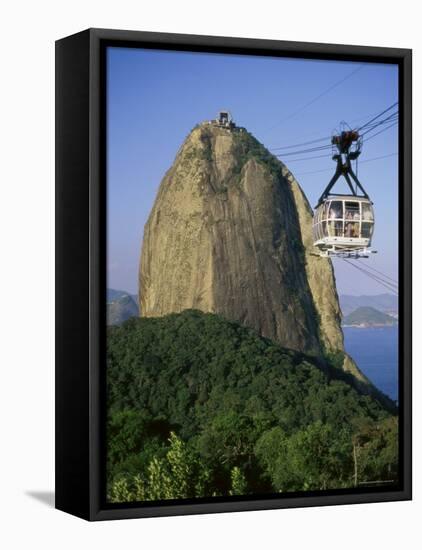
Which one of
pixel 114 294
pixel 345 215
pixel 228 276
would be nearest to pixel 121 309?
pixel 114 294

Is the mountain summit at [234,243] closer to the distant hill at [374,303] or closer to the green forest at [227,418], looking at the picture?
the green forest at [227,418]

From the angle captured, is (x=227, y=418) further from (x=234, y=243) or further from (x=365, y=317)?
(x=365, y=317)

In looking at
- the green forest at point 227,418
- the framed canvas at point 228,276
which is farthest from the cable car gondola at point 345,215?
the green forest at point 227,418

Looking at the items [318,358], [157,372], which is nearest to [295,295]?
[318,358]

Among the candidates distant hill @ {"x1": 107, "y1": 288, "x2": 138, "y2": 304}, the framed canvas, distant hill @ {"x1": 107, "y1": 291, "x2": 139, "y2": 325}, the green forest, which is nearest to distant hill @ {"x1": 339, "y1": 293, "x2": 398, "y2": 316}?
the framed canvas

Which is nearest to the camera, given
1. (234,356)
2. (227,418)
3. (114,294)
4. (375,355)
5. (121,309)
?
(114,294)

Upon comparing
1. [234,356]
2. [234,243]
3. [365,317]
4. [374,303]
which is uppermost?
[234,243]

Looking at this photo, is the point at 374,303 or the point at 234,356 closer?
the point at 234,356
